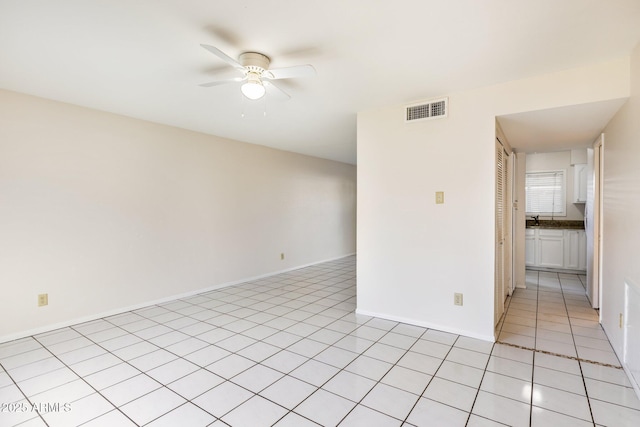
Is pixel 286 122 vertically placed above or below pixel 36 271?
above

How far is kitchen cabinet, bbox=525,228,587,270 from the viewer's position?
523cm

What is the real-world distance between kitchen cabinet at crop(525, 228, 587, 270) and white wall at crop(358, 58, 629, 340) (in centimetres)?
373

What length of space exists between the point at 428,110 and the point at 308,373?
103 inches

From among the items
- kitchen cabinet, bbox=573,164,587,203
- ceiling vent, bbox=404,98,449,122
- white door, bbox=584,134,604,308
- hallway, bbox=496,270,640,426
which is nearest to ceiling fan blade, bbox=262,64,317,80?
ceiling vent, bbox=404,98,449,122

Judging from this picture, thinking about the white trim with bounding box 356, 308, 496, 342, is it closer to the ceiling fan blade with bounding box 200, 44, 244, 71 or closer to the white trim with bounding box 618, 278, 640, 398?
the white trim with bounding box 618, 278, 640, 398

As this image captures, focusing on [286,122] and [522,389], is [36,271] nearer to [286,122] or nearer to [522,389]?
[286,122]

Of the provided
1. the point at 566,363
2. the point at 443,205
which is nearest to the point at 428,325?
the point at 566,363

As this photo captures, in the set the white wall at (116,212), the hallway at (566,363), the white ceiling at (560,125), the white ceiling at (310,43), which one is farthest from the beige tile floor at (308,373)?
the white ceiling at (310,43)

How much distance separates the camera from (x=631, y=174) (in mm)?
2107

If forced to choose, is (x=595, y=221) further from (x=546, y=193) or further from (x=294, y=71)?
(x=294, y=71)

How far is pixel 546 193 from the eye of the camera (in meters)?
5.84

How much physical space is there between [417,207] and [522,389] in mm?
1692

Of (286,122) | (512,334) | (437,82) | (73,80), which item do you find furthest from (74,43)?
(512,334)

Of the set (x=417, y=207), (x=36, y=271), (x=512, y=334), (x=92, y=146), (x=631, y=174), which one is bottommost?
(x=512, y=334)
